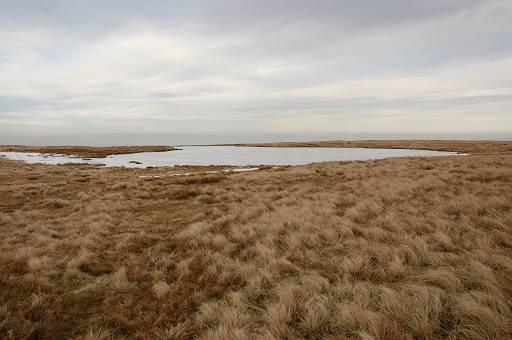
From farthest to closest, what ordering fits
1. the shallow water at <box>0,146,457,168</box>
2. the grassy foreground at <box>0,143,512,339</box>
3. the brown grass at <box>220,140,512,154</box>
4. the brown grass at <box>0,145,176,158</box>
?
the brown grass at <box>0,145,176,158</box>, the brown grass at <box>220,140,512,154</box>, the shallow water at <box>0,146,457,168</box>, the grassy foreground at <box>0,143,512,339</box>

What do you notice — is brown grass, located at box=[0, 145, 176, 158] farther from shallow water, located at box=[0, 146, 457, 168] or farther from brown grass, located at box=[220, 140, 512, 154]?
brown grass, located at box=[220, 140, 512, 154]

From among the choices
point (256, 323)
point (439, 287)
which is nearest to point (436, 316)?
point (439, 287)

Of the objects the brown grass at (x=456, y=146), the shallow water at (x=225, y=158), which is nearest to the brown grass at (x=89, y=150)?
the shallow water at (x=225, y=158)

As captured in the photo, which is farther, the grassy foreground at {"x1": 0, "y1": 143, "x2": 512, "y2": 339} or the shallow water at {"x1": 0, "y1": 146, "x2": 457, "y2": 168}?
the shallow water at {"x1": 0, "y1": 146, "x2": 457, "y2": 168}

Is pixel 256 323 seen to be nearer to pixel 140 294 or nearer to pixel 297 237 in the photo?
pixel 140 294

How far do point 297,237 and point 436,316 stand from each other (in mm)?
4218

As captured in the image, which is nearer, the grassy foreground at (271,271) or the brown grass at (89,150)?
the grassy foreground at (271,271)

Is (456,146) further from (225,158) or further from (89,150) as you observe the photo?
(89,150)

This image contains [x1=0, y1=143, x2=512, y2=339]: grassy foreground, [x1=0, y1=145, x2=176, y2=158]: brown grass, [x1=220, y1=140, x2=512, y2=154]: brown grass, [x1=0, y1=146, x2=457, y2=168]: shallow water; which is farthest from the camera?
[x1=0, y1=145, x2=176, y2=158]: brown grass

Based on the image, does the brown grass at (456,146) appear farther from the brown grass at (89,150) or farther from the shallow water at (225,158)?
the brown grass at (89,150)

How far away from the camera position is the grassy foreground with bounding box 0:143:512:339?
4270 millimetres

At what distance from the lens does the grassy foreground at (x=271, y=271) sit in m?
4.27

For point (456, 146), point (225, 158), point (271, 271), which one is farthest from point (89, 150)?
point (456, 146)

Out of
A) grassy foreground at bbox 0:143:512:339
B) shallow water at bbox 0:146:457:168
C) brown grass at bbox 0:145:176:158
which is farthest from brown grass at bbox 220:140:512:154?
brown grass at bbox 0:145:176:158
